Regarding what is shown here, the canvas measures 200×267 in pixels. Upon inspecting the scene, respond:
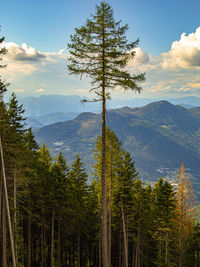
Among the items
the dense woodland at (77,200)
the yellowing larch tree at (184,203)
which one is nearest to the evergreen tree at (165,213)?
the dense woodland at (77,200)

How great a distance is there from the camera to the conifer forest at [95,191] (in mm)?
12609

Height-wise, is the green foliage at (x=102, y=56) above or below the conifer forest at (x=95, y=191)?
above

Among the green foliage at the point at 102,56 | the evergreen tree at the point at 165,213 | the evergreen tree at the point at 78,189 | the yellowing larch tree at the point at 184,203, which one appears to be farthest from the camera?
the evergreen tree at the point at 78,189

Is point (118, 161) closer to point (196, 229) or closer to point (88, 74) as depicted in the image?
point (88, 74)

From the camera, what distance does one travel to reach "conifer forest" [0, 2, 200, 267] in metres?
12.6

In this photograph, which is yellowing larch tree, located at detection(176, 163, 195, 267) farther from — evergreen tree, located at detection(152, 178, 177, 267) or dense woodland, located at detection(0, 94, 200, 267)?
evergreen tree, located at detection(152, 178, 177, 267)

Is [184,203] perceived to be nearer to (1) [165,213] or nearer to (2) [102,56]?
(1) [165,213]

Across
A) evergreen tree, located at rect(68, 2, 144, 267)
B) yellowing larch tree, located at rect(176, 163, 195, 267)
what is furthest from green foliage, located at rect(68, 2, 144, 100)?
yellowing larch tree, located at rect(176, 163, 195, 267)

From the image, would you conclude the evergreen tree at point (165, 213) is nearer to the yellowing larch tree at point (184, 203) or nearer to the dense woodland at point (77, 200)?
the dense woodland at point (77, 200)

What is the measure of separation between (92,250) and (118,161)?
20.6 m

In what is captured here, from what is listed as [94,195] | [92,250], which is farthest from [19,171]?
[92,250]

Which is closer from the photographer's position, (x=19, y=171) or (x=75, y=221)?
(x=19, y=171)

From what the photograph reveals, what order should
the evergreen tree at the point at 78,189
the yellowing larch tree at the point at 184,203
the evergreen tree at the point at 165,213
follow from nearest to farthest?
the yellowing larch tree at the point at 184,203 → the evergreen tree at the point at 165,213 → the evergreen tree at the point at 78,189

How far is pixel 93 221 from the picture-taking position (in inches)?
1085
